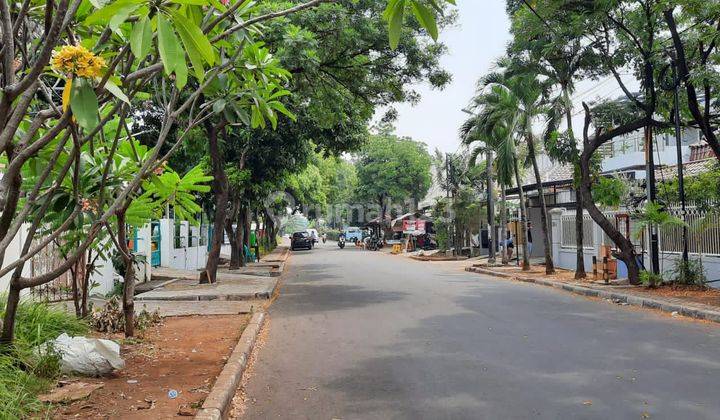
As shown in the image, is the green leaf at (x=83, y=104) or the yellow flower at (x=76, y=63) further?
the yellow flower at (x=76, y=63)

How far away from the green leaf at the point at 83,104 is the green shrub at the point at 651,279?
48.0 ft

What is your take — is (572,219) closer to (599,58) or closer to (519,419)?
(599,58)

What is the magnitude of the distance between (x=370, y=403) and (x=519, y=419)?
1.29m

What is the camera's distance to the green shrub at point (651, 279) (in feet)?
48.4

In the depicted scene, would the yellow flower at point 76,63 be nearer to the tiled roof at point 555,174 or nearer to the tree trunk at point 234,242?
the tree trunk at point 234,242

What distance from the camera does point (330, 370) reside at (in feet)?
21.9

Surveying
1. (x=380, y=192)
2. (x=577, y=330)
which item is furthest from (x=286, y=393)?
(x=380, y=192)

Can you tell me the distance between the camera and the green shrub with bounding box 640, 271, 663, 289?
14750 millimetres

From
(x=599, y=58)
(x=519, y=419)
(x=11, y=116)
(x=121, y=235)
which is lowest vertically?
(x=519, y=419)

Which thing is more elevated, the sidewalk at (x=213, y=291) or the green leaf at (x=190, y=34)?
the green leaf at (x=190, y=34)

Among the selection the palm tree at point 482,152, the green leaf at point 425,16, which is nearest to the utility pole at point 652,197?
the palm tree at point 482,152

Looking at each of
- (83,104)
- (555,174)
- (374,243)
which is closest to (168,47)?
(83,104)

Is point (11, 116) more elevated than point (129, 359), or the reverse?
point (11, 116)

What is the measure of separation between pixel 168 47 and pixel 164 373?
4.58 metres
